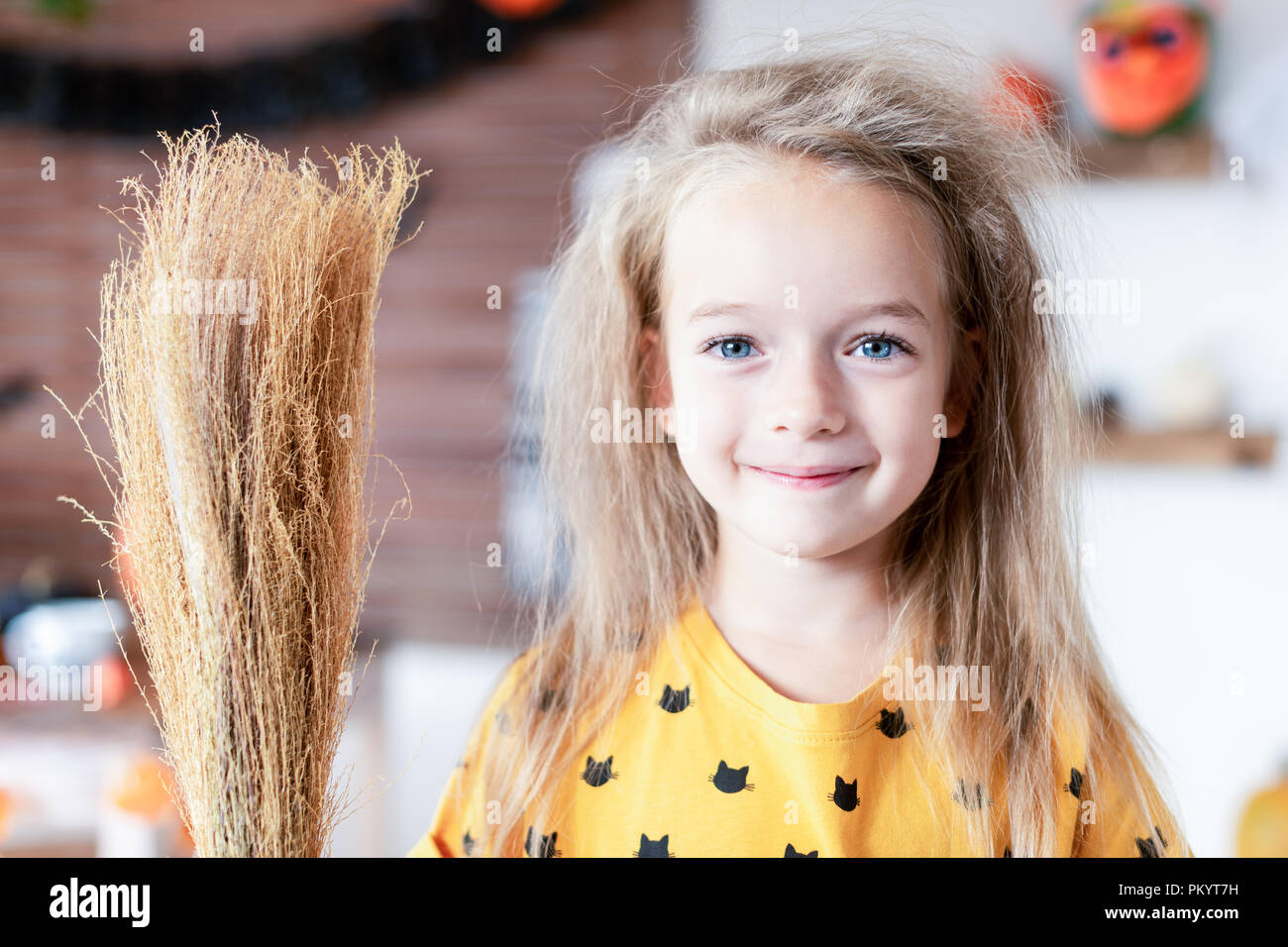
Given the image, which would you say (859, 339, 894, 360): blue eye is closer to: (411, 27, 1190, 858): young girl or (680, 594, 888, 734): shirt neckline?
(411, 27, 1190, 858): young girl

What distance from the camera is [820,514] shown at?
0.71 metres

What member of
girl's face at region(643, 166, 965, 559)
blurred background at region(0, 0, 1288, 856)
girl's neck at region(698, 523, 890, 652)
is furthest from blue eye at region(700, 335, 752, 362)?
blurred background at region(0, 0, 1288, 856)

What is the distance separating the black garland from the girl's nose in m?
1.39

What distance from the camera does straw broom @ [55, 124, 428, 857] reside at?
627 mm

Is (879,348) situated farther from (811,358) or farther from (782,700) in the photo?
(782,700)

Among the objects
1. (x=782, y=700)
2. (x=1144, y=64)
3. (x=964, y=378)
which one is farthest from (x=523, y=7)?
(x=782, y=700)

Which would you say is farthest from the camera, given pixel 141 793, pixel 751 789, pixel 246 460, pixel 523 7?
pixel 523 7

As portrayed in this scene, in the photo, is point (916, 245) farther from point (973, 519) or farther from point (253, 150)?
point (253, 150)

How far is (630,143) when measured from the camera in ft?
2.82

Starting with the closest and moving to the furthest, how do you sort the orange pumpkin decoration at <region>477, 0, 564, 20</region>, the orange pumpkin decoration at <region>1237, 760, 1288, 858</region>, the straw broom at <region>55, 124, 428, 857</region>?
1. the straw broom at <region>55, 124, 428, 857</region>
2. the orange pumpkin decoration at <region>1237, 760, 1288, 858</region>
3. the orange pumpkin decoration at <region>477, 0, 564, 20</region>

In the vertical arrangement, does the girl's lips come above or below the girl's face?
below

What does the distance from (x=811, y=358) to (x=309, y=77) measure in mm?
1567
